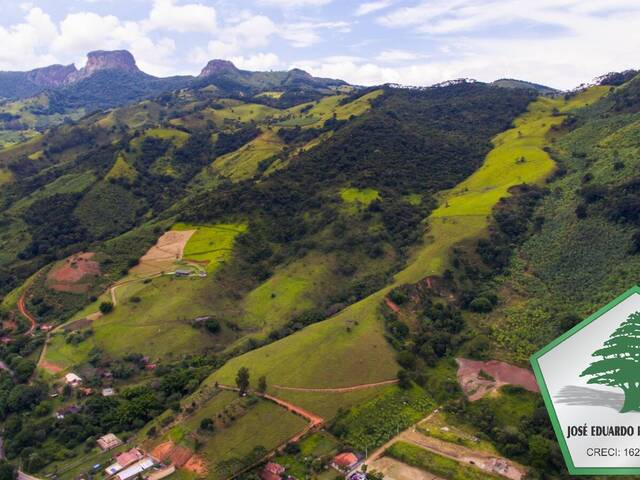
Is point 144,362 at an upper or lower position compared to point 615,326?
lower

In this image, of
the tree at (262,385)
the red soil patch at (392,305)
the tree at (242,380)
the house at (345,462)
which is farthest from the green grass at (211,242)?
the house at (345,462)

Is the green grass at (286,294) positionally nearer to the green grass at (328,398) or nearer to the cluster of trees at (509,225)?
the green grass at (328,398)

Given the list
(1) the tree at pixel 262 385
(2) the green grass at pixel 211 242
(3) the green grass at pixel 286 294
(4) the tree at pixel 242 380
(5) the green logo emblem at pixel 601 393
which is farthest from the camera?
(2) the green grass at pixel 211 242

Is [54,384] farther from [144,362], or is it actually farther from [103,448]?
[103,448]

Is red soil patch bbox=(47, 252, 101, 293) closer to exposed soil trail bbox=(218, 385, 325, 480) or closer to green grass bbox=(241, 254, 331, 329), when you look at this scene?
green grass bbox=(241, 254, 331, 329)

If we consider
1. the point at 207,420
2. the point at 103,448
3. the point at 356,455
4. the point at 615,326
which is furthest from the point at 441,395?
the point at 615,326

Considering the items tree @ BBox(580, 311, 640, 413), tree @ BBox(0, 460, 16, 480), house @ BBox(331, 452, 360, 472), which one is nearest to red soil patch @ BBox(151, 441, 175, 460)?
tree @ BBox(0, 460, 16, 480)

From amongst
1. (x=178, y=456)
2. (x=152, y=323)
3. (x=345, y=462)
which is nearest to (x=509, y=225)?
(x=345, y=462)
